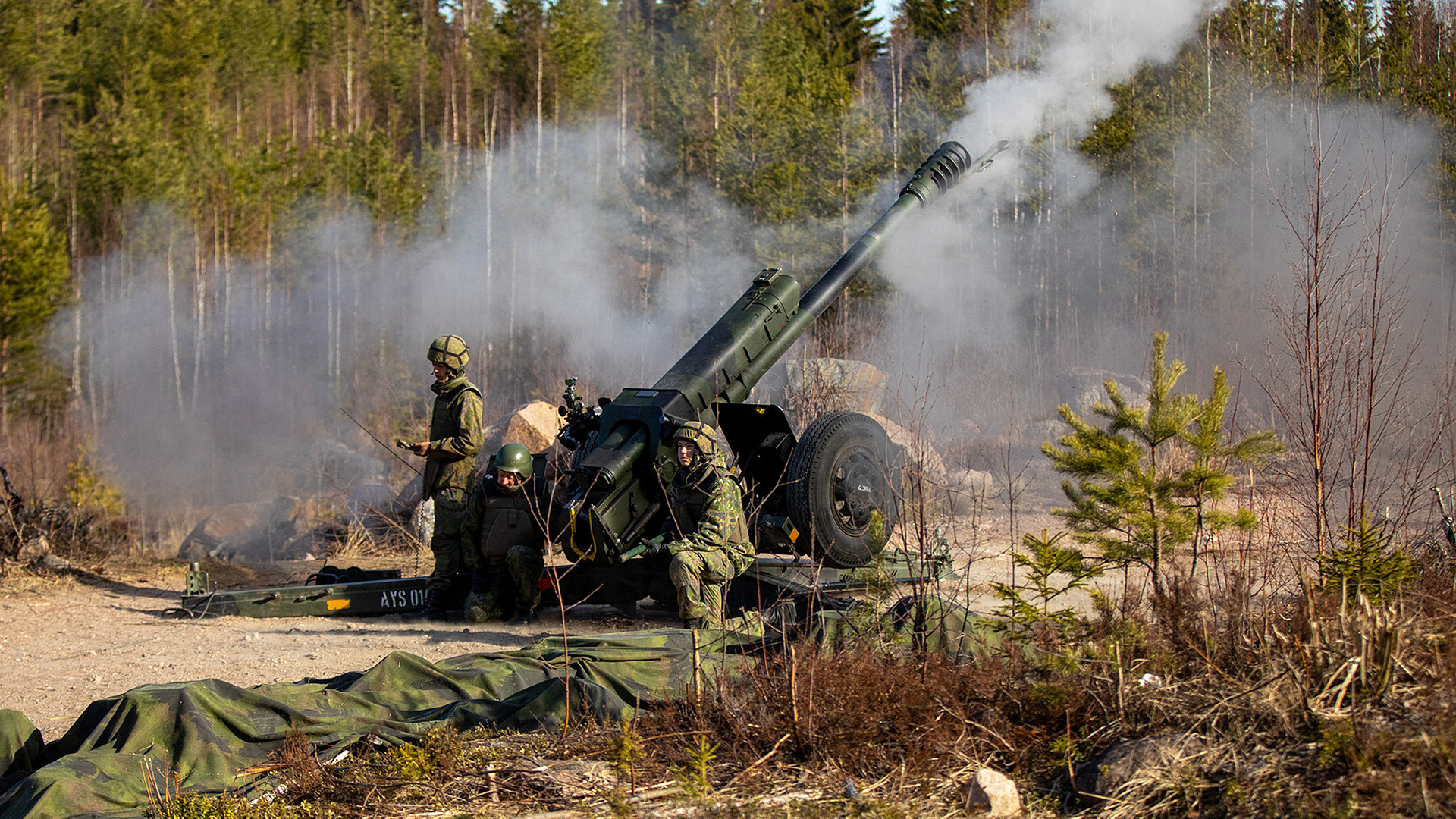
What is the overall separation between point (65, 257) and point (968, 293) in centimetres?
1709

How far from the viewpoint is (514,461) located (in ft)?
Answer: 25.2

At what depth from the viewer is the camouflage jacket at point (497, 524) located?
25.1 feet

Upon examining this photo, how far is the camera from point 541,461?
8.09 m

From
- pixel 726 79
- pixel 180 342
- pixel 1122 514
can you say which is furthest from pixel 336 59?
pixel 1122 514

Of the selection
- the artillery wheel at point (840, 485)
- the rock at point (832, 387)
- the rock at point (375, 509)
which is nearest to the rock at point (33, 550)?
the rock at point (375, 509)

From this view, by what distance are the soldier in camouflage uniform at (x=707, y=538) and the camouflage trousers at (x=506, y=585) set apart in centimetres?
112

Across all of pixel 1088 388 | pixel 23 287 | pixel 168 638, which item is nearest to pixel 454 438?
pixel 168 638

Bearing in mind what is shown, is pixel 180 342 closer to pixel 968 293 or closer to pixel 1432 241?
pixel 968 293

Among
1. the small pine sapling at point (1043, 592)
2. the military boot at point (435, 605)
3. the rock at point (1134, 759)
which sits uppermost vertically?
the small pine sapling at point (1043, 592)

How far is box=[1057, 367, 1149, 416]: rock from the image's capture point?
16094mm

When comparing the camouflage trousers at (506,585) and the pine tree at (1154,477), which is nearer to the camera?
the pine tree at (1154,477)

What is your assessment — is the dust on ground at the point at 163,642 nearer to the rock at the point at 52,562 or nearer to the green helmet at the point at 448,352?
the rock at the point at 52,562

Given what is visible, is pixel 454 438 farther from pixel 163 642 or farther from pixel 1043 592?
pixel 1043 592

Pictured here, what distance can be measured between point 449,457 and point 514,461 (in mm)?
Result: 702
